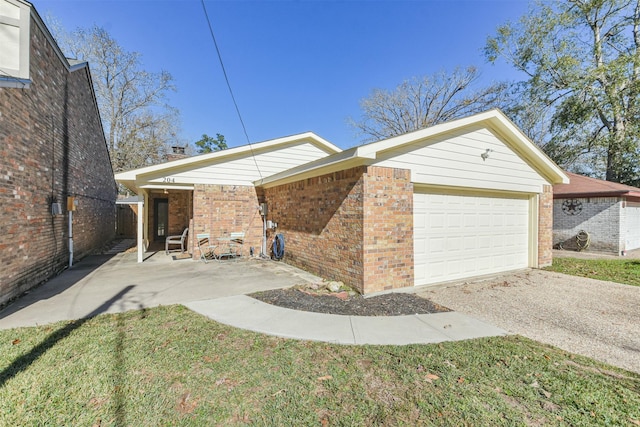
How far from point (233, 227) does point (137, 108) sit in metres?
19.0

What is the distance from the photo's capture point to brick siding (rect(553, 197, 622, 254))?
431 inches

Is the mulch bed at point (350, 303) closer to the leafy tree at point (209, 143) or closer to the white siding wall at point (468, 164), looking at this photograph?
the white siding wall at point (468, 164)

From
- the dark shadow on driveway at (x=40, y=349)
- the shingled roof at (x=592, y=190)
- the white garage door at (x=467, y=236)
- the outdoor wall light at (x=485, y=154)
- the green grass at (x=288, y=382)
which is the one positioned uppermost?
the outdoor wall light at (x=485, y=154)

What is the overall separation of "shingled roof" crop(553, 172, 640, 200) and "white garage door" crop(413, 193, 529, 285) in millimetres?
5162

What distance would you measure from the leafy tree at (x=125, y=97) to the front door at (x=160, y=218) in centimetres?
1049

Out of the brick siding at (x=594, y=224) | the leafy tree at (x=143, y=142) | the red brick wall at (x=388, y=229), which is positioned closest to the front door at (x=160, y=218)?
the leafy tree at (x=143, y=142)

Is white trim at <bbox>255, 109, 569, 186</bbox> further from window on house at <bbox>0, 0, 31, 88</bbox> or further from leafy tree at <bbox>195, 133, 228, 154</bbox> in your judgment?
leafy tree at <bbox>195, 133, 228, 154</bbox>

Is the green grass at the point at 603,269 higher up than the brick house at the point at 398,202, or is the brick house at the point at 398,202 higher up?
the brick house at the point at 398,202

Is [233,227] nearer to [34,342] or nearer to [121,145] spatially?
[34,342]

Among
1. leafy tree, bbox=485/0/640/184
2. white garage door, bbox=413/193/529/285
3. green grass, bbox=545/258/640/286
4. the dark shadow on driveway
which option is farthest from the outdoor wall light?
leafy tree, bbox=485/0/640/184

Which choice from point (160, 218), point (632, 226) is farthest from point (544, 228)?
point (160, 218)

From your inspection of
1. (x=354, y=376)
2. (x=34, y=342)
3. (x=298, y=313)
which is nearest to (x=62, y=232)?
(x=34, y=342)

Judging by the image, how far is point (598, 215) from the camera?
11383 millimetres

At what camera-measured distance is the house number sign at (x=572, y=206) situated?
1191 centimetres
